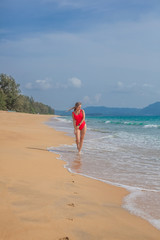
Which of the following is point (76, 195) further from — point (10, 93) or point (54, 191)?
point (10, 93)

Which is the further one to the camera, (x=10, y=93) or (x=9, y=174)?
(x=10, y=93)

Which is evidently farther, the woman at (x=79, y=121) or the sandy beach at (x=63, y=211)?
the woman at (x=79, y=121)

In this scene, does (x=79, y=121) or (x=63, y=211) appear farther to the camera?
(x=79, y=121)

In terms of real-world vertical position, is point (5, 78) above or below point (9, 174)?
above

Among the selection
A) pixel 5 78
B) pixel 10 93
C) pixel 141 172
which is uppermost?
pixel 5 78

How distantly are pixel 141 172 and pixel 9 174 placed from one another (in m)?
3.22

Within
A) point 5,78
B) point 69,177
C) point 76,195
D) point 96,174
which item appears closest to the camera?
point 76,195

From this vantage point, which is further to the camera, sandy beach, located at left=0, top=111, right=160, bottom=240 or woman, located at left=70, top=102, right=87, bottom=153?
woman, located at left=70, top=102, right=87, bottom=153

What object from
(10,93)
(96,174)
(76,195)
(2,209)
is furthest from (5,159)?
(10,93)

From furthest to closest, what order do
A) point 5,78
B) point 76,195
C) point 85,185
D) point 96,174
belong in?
1. point 5,78
2. point 96,174
3. point 85,185
4. point 76,195

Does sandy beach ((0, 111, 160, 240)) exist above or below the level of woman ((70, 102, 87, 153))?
below

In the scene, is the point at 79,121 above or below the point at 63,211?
above

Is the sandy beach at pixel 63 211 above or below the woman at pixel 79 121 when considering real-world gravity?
below

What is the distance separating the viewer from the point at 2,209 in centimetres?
288
